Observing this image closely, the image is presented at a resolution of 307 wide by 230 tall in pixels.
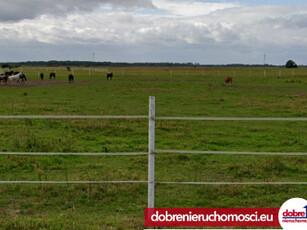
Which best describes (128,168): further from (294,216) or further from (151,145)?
(294,216)

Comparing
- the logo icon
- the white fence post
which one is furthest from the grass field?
the logo icon

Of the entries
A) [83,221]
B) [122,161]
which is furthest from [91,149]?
[83,221]

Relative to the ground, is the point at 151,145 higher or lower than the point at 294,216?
higher

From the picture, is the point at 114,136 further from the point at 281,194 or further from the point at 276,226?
the point at 276,226

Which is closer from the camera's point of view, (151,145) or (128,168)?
(151,145)

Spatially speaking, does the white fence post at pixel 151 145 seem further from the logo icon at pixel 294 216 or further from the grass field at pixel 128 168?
the logo icon at pixel 294 216

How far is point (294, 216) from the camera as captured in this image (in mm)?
5238

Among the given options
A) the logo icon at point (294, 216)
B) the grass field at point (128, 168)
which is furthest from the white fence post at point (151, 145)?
the logo icon at point (294, 216)

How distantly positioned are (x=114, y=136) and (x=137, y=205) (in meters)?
6.14

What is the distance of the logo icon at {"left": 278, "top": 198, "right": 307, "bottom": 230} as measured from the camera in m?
5.11

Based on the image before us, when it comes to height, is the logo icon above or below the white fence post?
below

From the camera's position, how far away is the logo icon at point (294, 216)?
5113 millimetres

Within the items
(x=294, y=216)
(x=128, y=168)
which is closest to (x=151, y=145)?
(x=294, y=216)

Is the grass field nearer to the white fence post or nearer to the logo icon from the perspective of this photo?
the white fence post
